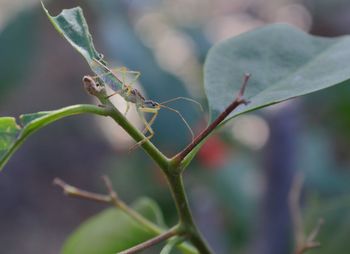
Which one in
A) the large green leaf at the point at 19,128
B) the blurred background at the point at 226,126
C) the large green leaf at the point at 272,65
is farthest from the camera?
the blurred background at the point at 226,126

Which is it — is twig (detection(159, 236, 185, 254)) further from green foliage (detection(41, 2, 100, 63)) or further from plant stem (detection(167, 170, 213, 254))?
green foliage (detection(41, 2, 100, 63))

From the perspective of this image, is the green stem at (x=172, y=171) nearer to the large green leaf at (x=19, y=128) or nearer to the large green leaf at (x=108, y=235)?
the large green leaf at (x=19, y=128)

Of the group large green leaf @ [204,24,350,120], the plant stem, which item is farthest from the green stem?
large green leaf @ [204,24,350,120]

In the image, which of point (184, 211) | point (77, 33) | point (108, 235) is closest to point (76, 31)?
point (77, 33)

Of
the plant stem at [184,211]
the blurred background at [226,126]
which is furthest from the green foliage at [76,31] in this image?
the blurred background at [226,126]

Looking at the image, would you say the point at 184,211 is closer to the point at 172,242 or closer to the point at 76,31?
the point at 172,242

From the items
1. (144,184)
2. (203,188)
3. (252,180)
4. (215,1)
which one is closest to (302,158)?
(252,180)
